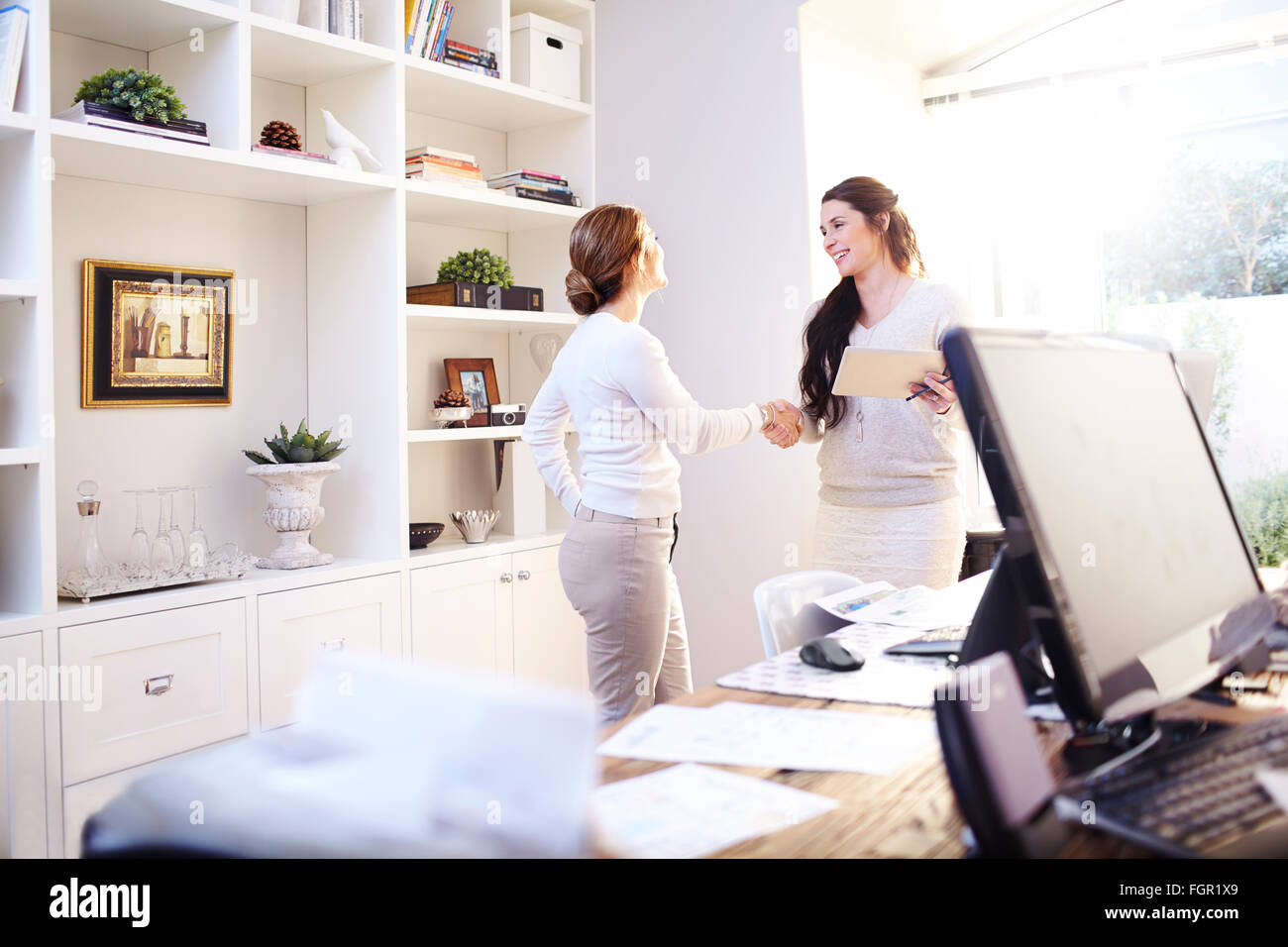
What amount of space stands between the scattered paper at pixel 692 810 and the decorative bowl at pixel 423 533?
2511 mm

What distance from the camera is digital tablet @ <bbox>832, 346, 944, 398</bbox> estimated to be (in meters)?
2.16

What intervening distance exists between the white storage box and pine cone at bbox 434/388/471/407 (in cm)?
118

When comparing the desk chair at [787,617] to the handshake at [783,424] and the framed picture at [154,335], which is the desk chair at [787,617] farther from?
the framed picture at [154,335]

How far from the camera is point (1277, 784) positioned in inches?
35.4

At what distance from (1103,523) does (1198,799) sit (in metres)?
0.27

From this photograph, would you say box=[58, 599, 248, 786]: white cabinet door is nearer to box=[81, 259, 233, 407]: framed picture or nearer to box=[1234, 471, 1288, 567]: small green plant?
box=[81, 259, 233, 407]: framed picture

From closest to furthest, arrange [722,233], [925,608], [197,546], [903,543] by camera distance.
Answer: [925,608] < [903,543] < [197,546] < [722,233]

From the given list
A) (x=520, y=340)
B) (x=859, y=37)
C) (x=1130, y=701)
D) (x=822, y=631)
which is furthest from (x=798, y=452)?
(x=1130, y=701)

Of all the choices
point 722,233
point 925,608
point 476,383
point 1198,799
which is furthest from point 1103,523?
point 476,383

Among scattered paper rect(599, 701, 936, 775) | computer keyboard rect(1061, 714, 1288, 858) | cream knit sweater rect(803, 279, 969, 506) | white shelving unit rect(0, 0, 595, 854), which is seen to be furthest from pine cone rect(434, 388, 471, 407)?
computer keyboard rect(1061, 714, 1288, 858)

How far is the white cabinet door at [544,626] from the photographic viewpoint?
3678mm

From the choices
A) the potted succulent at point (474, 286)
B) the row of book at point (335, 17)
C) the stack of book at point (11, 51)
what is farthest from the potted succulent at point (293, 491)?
the row of book at point (335, 17)

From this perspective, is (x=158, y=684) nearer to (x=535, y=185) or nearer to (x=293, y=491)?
(x=293, y=491)

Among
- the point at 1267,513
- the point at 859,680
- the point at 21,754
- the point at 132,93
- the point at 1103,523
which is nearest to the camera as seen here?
the point at 1103,523
